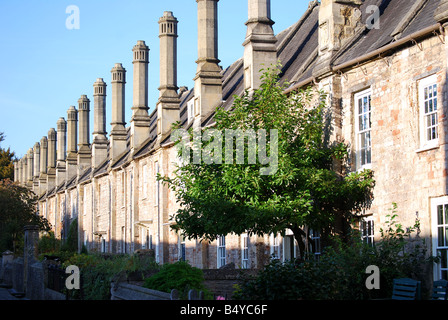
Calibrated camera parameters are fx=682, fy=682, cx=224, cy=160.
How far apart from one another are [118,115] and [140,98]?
181 inches

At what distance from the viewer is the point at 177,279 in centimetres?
1308

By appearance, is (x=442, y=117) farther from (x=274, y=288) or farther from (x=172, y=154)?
(x=172, y=154)

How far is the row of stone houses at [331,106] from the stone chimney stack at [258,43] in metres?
0.04

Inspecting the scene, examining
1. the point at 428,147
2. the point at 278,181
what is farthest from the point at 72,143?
the point at 428,147

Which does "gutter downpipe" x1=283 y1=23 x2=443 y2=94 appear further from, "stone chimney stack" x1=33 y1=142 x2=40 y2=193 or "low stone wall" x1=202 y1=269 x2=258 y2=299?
"stone chimney stack" x1=33 y1=142 x2=40 y2=193

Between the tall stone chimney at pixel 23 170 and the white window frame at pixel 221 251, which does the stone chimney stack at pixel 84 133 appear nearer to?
the tall stone chimney at pixel 23 170

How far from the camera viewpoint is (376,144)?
1711 cm

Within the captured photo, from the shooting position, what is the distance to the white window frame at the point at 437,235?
14.8 metres

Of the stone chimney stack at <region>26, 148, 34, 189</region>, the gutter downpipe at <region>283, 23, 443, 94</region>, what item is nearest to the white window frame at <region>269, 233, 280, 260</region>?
the gutter downpipe at <region>283, 23, 443, 94</region>

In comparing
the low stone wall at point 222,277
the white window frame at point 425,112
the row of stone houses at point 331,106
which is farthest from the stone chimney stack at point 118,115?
the white window frame at point 425,112

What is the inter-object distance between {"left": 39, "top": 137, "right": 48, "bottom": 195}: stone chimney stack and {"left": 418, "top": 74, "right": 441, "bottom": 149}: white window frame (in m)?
55.4

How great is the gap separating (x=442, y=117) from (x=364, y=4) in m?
7.95

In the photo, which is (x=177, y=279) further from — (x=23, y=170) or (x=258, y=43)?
(x=23, y=170)
